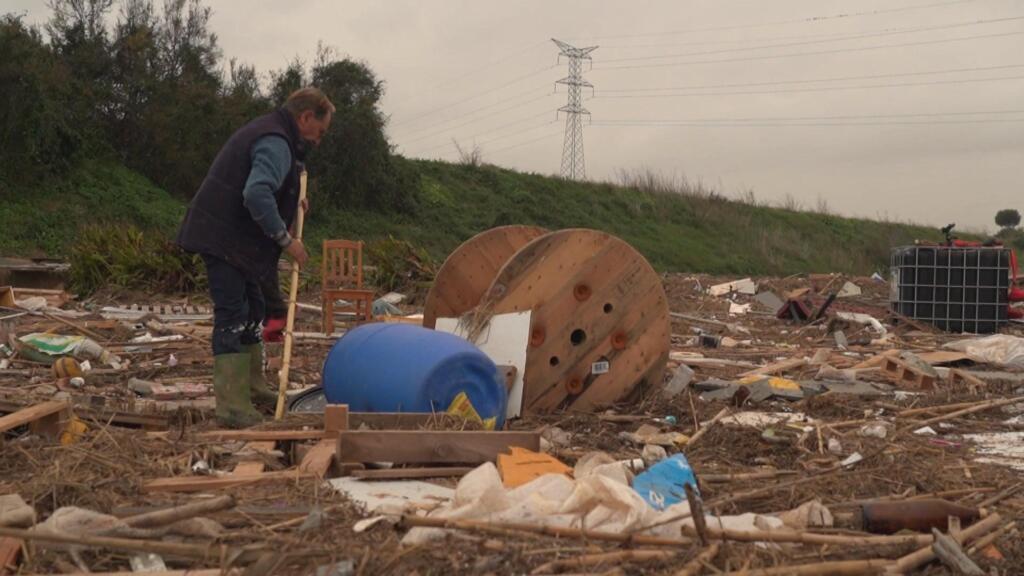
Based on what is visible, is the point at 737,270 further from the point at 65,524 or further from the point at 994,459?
the point at 65,524

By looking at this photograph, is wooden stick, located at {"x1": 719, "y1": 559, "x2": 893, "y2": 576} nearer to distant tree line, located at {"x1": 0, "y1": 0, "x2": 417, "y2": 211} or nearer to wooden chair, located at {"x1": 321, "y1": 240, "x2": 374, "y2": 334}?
wooden chair, located at {"x1": 321, "y1": 240, "x2": 374, "y2": 334}

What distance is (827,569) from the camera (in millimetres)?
3203

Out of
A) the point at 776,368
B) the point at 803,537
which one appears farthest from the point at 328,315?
the point at 803,537

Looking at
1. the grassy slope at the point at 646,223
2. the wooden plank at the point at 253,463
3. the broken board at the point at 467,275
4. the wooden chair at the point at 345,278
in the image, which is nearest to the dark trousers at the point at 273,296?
the broken board at the point at 467,275

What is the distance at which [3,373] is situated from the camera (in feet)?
26.5

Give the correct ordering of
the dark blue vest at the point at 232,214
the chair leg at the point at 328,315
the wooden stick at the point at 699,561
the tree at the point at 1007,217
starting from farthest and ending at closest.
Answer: the tree at the point at 1007,217 < the chair leg at the point at 328,315 < the dark blue vest at the point at 232,214 < the wooden stick at the point at 699,561

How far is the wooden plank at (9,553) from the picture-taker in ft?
10.5

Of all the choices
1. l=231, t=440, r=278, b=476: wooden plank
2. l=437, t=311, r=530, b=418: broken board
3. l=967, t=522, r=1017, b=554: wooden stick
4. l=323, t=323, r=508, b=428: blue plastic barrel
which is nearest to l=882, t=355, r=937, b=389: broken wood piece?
l=437, t=311, r=530, b=418: broken board

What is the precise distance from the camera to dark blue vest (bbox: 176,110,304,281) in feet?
19.4

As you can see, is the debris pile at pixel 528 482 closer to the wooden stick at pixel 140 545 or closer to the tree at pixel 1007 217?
the wooden stick at pixel 140 545

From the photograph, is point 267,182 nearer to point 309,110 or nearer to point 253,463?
point 309,110

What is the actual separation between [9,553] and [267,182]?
2897mm

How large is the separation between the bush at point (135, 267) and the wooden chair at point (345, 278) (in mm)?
3655

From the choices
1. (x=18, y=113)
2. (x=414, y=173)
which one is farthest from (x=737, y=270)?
(x=18, y=113)
